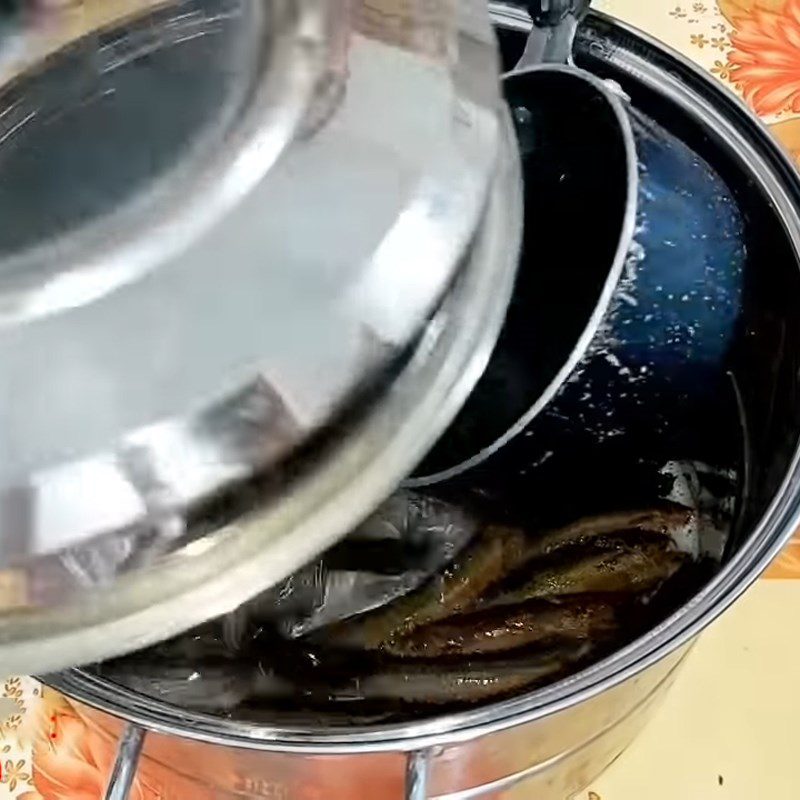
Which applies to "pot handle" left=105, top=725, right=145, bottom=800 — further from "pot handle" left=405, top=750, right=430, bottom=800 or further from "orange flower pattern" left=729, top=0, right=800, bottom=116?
"orange flower pattern" left=729, top=0, right=800, bottom=116

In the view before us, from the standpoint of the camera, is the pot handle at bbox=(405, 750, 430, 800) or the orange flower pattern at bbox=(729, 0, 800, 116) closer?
the pot handle at bbox=(405, 750, 430, 800)

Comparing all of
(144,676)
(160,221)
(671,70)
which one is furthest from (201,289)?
(671,70)

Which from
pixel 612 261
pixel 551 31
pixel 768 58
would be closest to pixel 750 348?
pixel 612 261

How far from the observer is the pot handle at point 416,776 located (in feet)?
1.76

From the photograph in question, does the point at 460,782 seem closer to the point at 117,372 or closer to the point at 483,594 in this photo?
the point at 483,594

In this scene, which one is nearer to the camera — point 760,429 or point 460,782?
point 460,782

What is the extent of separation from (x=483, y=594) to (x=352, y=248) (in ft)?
1.10

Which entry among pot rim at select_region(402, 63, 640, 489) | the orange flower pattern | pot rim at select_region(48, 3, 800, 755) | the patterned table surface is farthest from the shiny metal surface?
the orange flower pattern

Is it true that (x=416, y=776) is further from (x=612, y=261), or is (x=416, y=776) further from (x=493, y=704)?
(x=612, y=261)

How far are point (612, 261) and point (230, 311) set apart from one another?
14.1 inches

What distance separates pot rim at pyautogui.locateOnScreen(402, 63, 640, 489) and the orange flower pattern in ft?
0.84

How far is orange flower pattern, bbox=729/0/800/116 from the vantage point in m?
0.96

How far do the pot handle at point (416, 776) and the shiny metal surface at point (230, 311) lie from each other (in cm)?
12

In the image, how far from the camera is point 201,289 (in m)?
0.44
